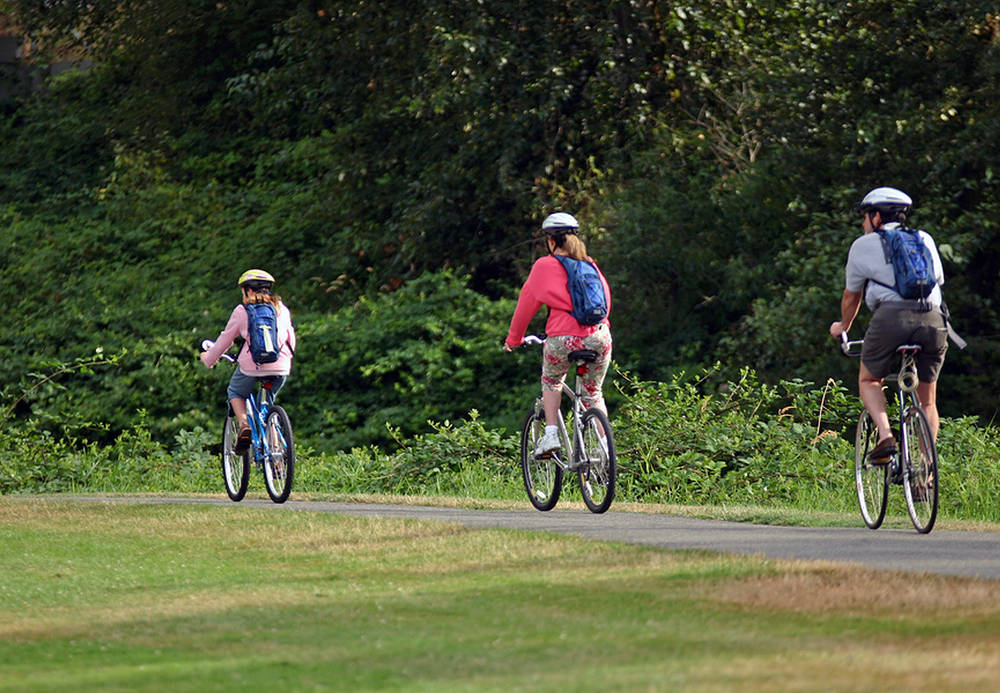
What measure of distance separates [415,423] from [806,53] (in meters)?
6.75

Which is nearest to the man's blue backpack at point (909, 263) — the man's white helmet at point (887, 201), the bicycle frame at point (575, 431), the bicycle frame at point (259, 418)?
the man's white helmet at point (887, 201)

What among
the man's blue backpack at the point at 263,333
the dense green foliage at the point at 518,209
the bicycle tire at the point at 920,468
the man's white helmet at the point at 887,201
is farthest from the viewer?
the dense green foliage at the point at 518,209

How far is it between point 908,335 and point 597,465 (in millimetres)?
2420

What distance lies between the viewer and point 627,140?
2167 centimetres

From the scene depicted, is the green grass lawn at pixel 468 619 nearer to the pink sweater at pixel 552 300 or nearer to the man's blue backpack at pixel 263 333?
the pink sweater at pixel 552 300

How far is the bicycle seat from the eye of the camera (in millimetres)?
10789

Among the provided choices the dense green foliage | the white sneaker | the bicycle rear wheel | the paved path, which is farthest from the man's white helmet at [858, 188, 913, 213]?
the dense green foliage

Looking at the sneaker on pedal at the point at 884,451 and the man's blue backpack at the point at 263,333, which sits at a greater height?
the man's blue backpack at the point at 263,333

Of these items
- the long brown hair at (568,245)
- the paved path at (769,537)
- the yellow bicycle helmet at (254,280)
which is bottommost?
the paved path at (769,537)

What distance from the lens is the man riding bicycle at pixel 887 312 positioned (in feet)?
30.9

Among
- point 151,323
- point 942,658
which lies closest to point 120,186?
Answer: point 151,323

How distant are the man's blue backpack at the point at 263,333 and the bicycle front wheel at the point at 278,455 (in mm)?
415

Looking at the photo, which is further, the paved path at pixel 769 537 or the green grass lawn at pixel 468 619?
the paved path at pixel 769 537

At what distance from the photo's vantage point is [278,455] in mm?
12547
